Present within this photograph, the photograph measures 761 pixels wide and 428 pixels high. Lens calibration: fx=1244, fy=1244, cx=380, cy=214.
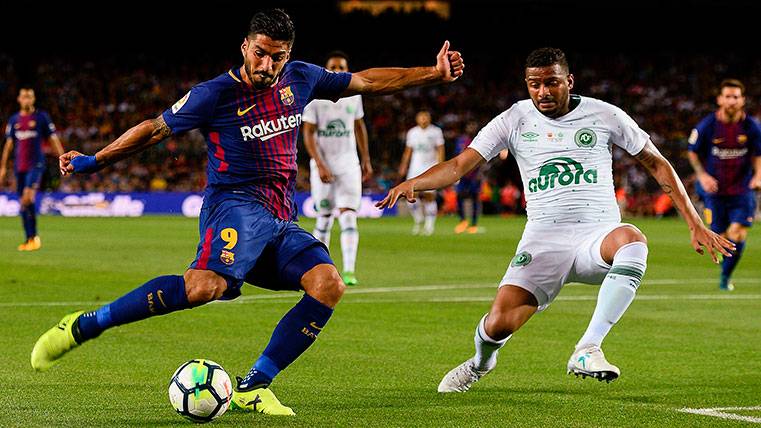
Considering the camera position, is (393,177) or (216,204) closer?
(216,204)

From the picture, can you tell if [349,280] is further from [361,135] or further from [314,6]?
[314,6]

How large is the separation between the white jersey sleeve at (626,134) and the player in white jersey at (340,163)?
24.3 ft

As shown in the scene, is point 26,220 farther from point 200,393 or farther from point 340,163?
point 200,393

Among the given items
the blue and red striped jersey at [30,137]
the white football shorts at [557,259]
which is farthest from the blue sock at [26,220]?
the white football shorts at [557,259]

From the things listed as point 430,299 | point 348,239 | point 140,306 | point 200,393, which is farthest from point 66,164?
point 348,239

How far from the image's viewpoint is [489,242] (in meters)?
23.2

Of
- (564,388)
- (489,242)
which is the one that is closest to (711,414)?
(564,388)

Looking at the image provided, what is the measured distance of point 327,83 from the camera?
693cm

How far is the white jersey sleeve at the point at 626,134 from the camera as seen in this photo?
711 cm

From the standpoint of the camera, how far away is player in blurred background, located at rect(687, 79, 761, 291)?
1419cm

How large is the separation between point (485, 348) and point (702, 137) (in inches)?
321

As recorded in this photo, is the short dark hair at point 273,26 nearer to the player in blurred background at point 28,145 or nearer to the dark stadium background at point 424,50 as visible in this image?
the player in blurred background at point 28,145

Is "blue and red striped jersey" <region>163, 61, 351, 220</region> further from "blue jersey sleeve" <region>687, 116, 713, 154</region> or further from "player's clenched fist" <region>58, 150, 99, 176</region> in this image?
"blue jersey sleeve" <region>687, 116, 713, 154</region>

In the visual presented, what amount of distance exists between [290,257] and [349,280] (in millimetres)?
7859
